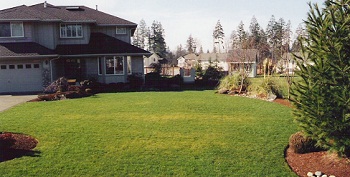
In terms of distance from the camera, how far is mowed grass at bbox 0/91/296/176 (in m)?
7.44

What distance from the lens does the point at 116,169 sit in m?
7.39

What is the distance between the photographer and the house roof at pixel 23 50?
69.2 ft

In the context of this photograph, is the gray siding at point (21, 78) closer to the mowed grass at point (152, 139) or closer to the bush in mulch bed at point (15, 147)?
the mowed grass at point (152, 139)

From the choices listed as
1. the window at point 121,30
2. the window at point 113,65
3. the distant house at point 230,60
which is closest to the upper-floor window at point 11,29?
the window at point 113,65

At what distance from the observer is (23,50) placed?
71.7 feet

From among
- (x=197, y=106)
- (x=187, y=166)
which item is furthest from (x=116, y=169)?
(x=197, y=106)

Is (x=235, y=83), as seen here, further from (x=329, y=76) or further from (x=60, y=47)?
(x=329, y=76)

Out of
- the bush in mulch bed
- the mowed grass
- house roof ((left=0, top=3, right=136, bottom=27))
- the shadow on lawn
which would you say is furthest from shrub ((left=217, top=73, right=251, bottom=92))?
the shadow on lawn

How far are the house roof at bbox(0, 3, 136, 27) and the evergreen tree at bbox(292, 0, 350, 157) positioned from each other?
20566 mm

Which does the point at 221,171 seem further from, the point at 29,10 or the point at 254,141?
the point at 29,10

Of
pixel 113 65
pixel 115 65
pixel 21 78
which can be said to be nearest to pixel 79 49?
pixel 113 65

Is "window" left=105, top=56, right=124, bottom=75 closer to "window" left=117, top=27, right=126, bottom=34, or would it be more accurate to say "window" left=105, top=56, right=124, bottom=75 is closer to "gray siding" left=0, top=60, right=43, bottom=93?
"window" left=117, top=27, right=126, bottom=34

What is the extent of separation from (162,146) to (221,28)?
257 feet

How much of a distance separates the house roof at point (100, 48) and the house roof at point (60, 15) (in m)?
1.39
